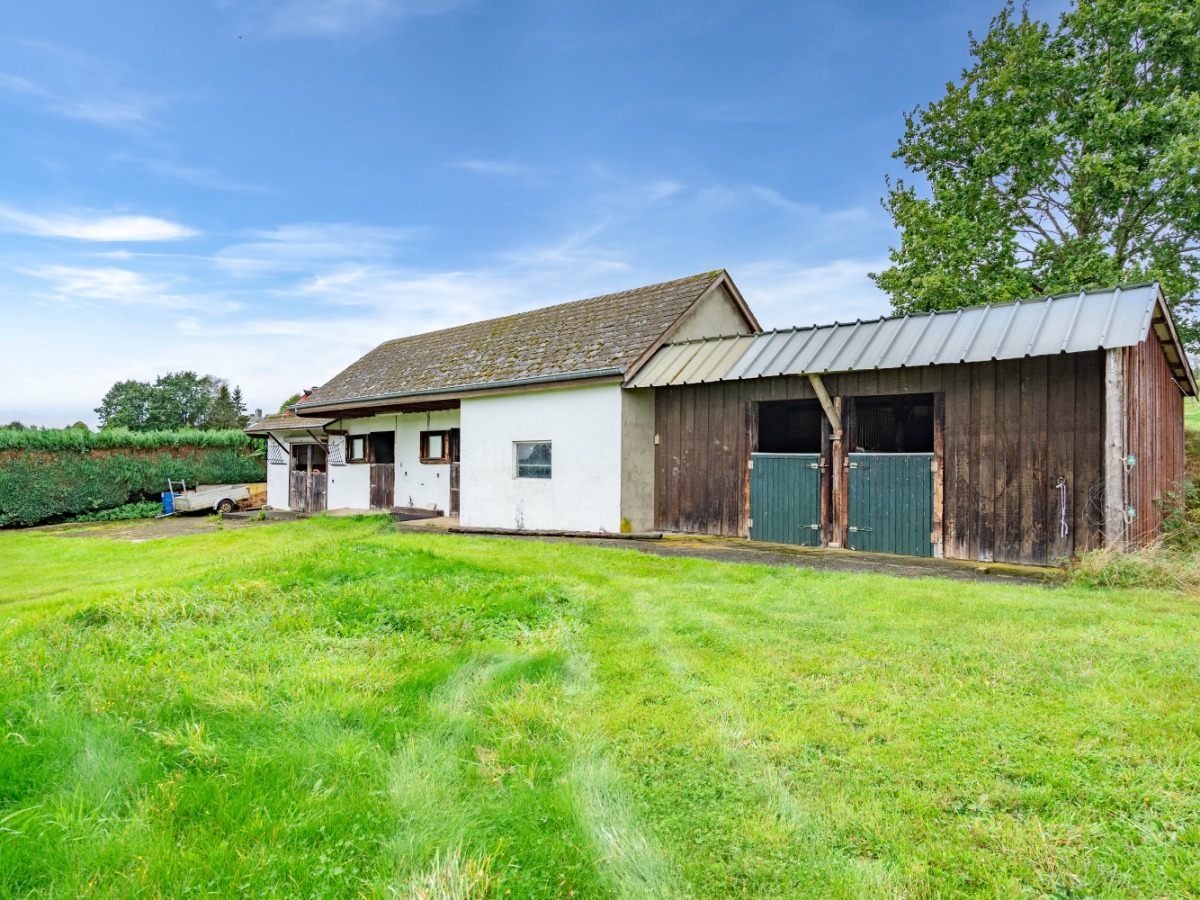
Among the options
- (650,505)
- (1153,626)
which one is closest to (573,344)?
(650,505)

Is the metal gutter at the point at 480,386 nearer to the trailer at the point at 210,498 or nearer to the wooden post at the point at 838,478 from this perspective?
the wooden post at the point at 838,478

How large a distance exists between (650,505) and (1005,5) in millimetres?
19619

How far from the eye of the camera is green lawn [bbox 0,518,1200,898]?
6.08 ft

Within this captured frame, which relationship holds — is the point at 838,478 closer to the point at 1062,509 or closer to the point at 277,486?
the point at 1062,509

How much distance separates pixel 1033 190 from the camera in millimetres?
18375

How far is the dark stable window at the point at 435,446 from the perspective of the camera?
15.9 m

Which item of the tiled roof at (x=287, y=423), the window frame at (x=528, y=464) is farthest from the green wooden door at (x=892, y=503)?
the tiled roof at (x=287, y=423)

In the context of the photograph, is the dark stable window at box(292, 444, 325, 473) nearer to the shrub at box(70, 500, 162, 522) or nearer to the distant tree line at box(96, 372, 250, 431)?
the shrub at box(70, 500, 162, 522)

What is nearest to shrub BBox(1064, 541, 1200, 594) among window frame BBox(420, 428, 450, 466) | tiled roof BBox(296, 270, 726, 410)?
tiled roof BBox(296, 270, 726, 410)

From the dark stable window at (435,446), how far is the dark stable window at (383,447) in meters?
1.46

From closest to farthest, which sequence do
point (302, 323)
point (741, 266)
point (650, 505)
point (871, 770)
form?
1. point (871, 770)
2. point (650, 505)
3. point (741, 266)
4. point (302, 323)

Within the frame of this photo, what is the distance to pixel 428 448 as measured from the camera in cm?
1636

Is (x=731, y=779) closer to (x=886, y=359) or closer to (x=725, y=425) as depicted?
(x=886, y=359)

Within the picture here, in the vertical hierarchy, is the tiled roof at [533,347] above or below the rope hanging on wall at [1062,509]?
above
